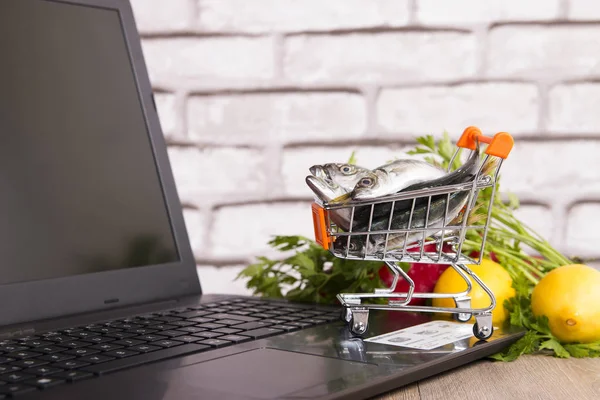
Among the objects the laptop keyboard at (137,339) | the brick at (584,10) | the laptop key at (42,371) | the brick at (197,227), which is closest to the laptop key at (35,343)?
the laptop keyboard at (137,339)

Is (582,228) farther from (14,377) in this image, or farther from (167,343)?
(14,377)

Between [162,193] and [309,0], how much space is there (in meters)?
0.62

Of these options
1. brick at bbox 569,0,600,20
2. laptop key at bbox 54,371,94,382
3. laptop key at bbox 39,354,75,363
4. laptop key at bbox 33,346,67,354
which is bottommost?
laptop key at bbox 33,346,67,354

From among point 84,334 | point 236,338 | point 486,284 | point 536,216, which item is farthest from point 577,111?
point 84,334

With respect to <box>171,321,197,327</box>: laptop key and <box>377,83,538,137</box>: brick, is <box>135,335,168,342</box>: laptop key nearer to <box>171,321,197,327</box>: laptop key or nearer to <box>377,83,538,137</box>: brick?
<box>171,321,197,327</box>: laptop key

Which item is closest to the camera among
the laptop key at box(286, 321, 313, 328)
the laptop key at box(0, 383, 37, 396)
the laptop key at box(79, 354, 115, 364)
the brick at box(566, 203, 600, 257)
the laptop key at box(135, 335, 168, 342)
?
the laptop key at box(0, 383, 37, 396)

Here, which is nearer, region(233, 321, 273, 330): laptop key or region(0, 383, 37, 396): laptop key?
region(0, 383, 37, 396): laptop key

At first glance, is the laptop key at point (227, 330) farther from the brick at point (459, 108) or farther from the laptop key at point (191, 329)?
the brick at point (459, 108)

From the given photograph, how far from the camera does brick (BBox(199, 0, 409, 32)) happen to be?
4.93ft

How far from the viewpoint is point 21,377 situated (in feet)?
1.87

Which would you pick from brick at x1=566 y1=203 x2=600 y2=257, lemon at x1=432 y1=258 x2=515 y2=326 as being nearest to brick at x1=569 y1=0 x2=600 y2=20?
brick at x1=566 y1=203 x2=600 y2=257

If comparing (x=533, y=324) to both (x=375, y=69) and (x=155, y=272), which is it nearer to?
(x=155, y=272)

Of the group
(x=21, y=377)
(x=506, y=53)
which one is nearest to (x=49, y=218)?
(x=21, y=377)

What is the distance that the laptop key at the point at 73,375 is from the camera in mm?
574
